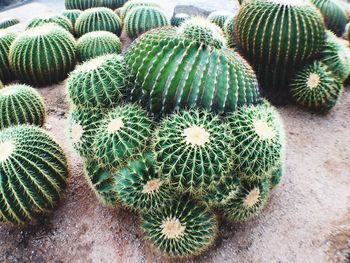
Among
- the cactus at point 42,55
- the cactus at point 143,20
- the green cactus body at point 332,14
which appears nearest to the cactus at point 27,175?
the cactus at point 42,55

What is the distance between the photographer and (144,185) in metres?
2.77

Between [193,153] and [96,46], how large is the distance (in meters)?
3.71

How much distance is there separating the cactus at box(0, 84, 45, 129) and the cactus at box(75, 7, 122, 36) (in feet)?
9.08

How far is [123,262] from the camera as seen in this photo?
3.01m

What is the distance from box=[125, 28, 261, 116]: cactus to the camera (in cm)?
285

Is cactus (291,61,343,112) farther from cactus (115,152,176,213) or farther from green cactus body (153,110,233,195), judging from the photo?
cactus (115,152,176,213)

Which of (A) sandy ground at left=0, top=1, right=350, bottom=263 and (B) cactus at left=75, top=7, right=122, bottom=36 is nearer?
(A) sandy ground at left=0, top=1, right=350, bottom=263

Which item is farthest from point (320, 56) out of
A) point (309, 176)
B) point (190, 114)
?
point (190, 114)

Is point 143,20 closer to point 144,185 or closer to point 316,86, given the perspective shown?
point 316,86

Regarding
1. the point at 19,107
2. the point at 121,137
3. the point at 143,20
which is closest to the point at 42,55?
the point at 19,107

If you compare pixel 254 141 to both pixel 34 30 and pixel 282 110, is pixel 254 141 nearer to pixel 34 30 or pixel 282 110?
pixel 282 110

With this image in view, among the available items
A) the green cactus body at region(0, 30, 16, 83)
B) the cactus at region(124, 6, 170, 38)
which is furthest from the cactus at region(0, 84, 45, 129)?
the cactus at region(124, 6, 170, 38)

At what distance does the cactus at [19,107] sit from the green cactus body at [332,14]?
16.8 ft

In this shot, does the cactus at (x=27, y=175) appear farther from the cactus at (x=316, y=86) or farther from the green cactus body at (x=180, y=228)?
the cactus at (x=316, y=86)
